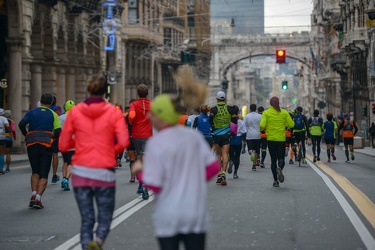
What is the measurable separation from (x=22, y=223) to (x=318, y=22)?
95.2m

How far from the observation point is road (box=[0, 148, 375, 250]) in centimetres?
1027

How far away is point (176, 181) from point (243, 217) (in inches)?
249

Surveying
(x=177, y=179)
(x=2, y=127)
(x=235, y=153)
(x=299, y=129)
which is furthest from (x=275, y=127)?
(x=177, y=179)

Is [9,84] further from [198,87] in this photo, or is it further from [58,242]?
[198,87]

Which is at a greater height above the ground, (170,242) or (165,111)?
(165,111)

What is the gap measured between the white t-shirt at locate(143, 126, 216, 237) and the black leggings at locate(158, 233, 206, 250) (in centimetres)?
3

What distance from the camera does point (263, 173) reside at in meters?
22.5

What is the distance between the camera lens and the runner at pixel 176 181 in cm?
615

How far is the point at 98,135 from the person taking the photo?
27.6 feet

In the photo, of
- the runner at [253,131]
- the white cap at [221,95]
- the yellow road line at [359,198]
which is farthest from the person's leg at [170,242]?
the runner at [253,131]

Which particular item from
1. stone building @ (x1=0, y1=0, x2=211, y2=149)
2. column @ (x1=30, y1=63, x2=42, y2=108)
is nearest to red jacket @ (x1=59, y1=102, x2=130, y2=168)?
stone building @ (x1=0, y1=0, x2=211, y2=149)

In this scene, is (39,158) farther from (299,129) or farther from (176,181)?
(299,129)

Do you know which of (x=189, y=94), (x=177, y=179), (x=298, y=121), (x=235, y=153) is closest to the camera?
(x=177, y=179)

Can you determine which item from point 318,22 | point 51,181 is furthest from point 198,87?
point 318,22
